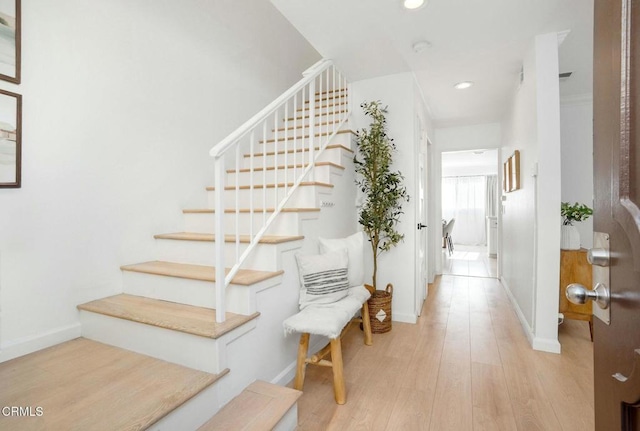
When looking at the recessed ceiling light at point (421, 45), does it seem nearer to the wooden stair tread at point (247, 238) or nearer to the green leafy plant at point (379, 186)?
the green leafy plant at point (379, 186)

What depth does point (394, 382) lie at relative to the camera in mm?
1940

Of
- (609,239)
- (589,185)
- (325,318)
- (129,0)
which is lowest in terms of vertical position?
(325,318)

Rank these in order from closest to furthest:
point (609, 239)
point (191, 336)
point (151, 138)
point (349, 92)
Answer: point (609, 239)
point (191, 336)
point (151, 138)
point (349, 92)

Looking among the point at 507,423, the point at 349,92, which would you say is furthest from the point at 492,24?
the point at 507,423

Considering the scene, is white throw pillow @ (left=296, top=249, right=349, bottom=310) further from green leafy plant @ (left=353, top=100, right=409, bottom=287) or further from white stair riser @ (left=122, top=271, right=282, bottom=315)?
green leafy plant @ (left=353, top=100, right=409, bottom=287)

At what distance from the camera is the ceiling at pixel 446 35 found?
6.66ft

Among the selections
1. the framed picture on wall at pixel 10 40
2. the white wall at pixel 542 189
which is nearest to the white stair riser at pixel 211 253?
the framed picture on wall at pixel 10 40

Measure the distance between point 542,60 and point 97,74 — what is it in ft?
10.4

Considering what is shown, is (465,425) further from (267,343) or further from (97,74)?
(97,74)

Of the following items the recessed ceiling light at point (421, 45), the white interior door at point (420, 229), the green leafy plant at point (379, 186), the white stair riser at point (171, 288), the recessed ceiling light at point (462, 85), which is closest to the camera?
the white stair riser at point (171, 288)

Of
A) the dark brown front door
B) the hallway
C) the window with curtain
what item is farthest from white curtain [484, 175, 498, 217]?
the dark brown front door

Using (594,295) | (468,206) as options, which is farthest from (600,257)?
(468,206)

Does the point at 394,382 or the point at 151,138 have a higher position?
the point at 151,138

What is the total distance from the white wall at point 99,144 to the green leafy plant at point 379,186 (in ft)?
4.74
